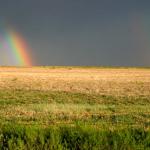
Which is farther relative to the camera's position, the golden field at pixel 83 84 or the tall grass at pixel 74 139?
the golden field at pixel 83 84

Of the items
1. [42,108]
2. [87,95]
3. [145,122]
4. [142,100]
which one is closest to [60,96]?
[87,95]

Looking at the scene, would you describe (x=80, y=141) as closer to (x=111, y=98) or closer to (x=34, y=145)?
(x=34, y=145)

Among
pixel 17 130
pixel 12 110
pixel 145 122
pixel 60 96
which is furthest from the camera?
pixel 60 96

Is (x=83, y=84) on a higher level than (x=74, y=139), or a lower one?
lower

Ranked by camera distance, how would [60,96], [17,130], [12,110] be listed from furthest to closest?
[60,96], [12,110], [17,130]

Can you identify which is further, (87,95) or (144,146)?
(87,95)

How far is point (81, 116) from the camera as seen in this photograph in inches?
680

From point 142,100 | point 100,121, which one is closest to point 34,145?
point 100,121

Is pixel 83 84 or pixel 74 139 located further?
pixel 83 84

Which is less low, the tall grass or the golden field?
the tall grass

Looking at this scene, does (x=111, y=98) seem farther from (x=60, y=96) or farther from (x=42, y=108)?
(x=42, y=108)

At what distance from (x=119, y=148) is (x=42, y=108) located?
37.2 feet

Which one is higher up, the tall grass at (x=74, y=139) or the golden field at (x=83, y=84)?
the tall grass at (x=74, y=139)

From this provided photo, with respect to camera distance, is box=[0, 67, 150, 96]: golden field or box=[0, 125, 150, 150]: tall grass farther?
box=[0, 67, 150, 96]: golden field
